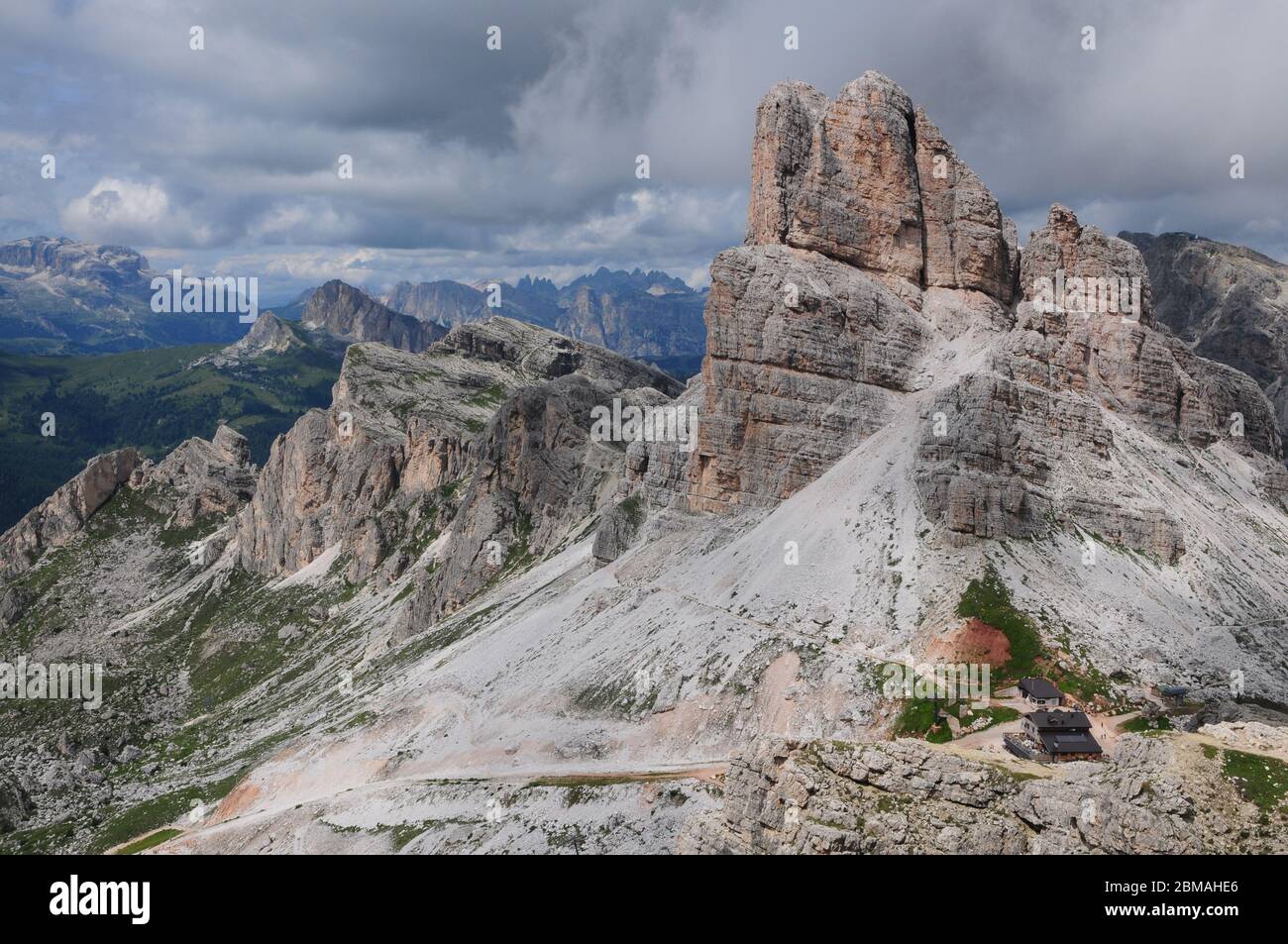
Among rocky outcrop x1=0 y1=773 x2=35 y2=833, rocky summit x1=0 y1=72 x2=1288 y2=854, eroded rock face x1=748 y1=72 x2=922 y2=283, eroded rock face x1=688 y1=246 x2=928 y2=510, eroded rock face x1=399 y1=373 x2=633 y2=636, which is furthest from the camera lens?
eroded rock face x1=399 y1=373 x2=633 y2=636

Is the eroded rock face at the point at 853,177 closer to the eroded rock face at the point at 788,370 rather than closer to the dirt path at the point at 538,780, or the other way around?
the eroded rock face at the point at 788,370

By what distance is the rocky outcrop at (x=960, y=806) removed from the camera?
1005 inches

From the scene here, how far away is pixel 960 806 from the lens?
2767 centimetres

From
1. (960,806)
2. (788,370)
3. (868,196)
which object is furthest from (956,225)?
(960,806)

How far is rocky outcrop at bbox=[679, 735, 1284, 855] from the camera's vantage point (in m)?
25.5

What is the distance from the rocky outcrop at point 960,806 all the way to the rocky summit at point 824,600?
130mm

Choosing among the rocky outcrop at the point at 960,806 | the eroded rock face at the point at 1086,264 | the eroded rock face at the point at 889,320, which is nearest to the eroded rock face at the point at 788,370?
the eroded rock face at the point at 889,320

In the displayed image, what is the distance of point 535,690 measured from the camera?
312 feet

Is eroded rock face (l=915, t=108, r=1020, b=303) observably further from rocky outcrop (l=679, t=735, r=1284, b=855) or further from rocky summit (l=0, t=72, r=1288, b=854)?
rocky outcrop (l=679, t=735, r=1284, b=855)

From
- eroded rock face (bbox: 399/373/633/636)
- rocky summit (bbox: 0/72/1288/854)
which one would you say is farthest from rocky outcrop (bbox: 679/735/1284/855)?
eroded rock face (bbox: 399/373/633/636)

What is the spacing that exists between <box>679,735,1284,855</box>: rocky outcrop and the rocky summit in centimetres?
13

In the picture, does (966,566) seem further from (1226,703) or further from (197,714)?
(197,714)

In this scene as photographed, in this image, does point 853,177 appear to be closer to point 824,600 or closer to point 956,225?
point 956,225
